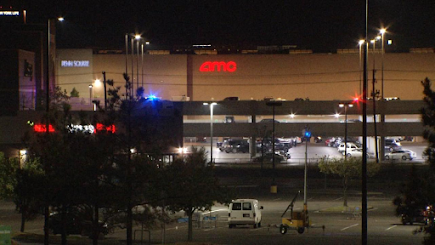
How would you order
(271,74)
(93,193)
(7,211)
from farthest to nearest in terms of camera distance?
(271,74) < (7,211) < (93,193)

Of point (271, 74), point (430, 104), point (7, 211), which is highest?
point (271, 74)

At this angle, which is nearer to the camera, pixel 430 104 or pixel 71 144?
pixel 430 104

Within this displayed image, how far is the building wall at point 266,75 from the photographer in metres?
94.8

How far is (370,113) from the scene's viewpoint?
82.0 m

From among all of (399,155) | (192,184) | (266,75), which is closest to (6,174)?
(192,184)

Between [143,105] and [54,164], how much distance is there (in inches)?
153

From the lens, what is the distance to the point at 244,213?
121 feet

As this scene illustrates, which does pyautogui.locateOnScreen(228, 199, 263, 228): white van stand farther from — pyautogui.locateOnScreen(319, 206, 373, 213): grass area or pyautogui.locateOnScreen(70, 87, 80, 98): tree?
pyautogui.locateOnScreen(70, 87, 80, 98): tree

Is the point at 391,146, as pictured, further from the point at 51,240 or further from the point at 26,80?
the point at 51,240

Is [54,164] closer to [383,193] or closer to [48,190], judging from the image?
[48,190]

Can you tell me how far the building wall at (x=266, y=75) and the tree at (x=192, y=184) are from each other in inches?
2538

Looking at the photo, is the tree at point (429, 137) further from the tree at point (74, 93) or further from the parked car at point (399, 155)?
the tree at point (74, 93)

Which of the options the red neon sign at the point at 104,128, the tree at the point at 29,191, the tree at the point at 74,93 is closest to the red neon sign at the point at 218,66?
the tree at the point at 74,93

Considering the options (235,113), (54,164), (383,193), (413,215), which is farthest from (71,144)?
(235,113)
